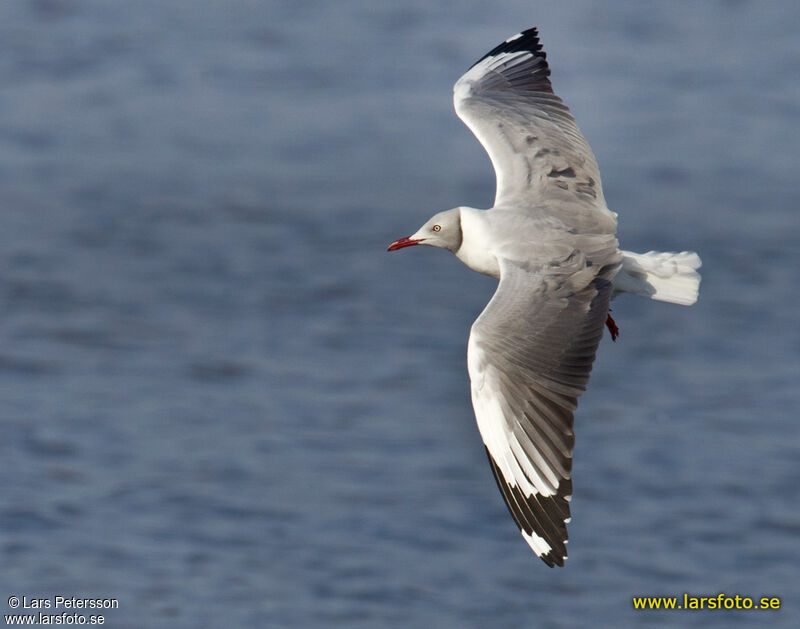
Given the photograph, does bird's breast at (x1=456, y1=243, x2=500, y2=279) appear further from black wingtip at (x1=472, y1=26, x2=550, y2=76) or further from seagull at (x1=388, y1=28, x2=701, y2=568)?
black wingtip at (x1=472, y1=26, x2=550, y2=76)

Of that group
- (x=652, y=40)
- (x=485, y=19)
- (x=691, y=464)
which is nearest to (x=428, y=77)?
(x=485, y=19)

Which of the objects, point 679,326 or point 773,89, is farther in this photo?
Answer: point 773,89

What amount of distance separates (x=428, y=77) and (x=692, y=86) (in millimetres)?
3081

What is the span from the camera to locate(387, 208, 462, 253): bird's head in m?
8.37

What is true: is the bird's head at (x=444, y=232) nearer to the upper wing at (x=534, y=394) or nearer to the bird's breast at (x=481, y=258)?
the bird's breast at (x=481, y=258)

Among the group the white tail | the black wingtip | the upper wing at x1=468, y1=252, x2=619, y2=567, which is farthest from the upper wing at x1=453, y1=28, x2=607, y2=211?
the upper wing at x1=468, y1=252, x2=619, y2=567

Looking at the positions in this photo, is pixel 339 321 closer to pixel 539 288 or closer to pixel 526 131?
pixel 526 131

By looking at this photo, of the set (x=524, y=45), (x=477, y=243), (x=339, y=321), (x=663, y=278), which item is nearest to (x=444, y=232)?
(x=477, y=243)

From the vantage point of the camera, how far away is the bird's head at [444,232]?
837 centimetres

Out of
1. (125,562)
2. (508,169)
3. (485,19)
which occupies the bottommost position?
(125,562)

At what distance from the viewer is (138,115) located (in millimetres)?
17750

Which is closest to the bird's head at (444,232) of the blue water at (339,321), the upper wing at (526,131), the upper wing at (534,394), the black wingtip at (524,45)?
the upper wing at (526,131)

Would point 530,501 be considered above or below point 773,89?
below

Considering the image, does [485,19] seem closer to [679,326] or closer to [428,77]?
[428,77]
